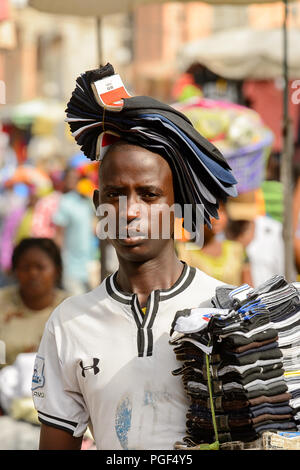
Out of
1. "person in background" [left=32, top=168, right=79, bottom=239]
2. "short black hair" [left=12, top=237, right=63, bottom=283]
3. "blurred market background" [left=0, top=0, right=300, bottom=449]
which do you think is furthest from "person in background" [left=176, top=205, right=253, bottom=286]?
"person in background" [left=32, top=168, right=79, bottom=239]

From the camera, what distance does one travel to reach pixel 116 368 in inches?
114

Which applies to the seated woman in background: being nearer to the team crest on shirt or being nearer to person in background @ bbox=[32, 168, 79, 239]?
person in background @ bbox=[32, 168, 79, 239]

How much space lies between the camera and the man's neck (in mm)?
2982

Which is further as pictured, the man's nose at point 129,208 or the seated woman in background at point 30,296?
the seated woman in background at point 30,296

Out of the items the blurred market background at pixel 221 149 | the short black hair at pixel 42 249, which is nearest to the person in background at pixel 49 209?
the blurred market background at pixel 221 149

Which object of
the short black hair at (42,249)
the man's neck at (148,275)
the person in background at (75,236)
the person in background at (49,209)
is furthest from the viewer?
the person in background at (75,236)

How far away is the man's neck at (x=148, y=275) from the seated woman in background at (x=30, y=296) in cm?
364

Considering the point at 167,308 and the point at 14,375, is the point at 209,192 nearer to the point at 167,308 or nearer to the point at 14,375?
the point at 167,308

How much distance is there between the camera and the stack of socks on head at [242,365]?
8.57 ft

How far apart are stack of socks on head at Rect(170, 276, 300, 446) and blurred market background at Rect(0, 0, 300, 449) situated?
563 mm

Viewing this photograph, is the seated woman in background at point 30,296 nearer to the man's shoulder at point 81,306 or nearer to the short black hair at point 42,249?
the short black hair at point 42,249

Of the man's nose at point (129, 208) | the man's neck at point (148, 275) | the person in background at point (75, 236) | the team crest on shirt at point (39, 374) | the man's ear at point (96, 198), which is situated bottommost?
the team crest on shirt at point (39, 374)

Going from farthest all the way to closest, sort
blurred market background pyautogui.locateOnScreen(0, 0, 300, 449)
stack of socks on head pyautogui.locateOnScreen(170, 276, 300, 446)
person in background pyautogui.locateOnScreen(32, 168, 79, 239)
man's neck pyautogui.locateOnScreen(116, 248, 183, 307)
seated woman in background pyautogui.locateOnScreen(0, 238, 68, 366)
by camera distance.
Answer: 1. person in background pyautogui.locateOnScreen(32, 168, 79, 239)
2. seated woman in background pyautogui.locateOnScreen(0, 238, 68, 366)
3. blurred market background pyautogui.locateOnScreen(0, 0, 300, 449)
4. man's neck pyautogui.locateOnScreen(116, 248, 183, 307)
5. stack of socks on head pyautogui.locateOnScreen(170, 276, 300, 446)

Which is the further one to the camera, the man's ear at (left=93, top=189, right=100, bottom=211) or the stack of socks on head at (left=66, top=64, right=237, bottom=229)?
the man's ear at (left=93, top=189, right=100, bottom=211)
